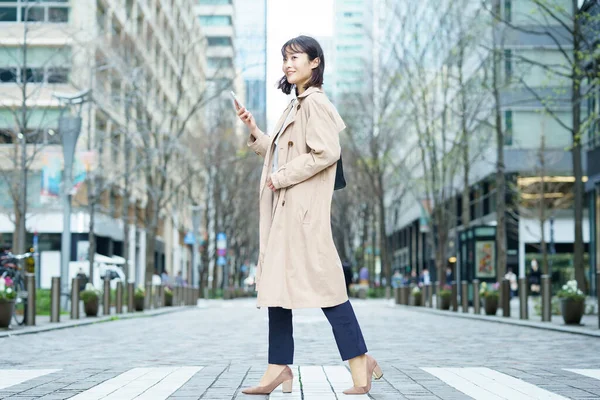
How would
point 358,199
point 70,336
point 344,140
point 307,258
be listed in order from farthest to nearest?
1. point 358,199
2. point 344,140
3. point 70,336
4. point 307,258

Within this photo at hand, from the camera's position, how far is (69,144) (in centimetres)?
2244

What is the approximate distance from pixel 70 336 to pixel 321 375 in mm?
7479

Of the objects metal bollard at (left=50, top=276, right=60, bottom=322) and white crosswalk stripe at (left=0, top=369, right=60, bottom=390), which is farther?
metal bollard at (left=50, top=276, right=60, bottom=322)

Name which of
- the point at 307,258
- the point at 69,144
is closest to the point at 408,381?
the point at 307,258

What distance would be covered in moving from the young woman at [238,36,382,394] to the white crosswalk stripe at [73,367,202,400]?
765mm

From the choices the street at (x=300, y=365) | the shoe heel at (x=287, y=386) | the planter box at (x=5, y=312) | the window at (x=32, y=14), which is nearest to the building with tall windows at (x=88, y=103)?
the window at (x=32, y=14)

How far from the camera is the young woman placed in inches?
216

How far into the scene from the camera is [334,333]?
572 cm

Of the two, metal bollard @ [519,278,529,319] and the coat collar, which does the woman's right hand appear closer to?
the coat collar

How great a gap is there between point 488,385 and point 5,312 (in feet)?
32.6

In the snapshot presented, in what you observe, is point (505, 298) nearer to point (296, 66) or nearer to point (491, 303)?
point (491, 303)

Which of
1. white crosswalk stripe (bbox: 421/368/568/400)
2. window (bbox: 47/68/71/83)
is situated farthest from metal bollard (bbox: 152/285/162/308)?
white crosswalk stripe (bbox: 421/368/568/400)

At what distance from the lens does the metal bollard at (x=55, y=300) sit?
58.3ft

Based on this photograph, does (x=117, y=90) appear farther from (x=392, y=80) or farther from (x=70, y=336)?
(x=70, y=336)
